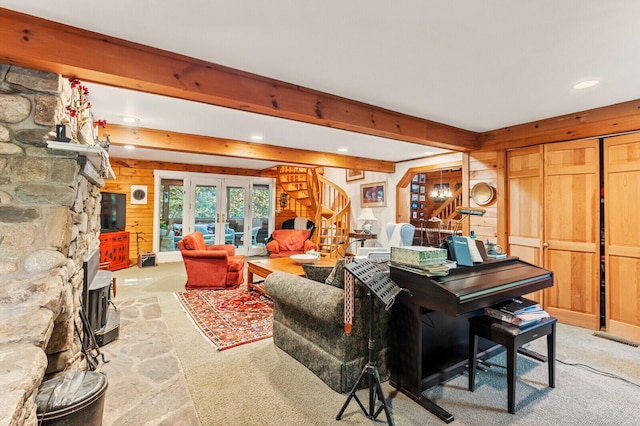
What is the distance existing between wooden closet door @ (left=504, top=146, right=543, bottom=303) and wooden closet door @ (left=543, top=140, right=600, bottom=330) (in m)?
0.08

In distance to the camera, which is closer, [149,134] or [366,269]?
[366,269]

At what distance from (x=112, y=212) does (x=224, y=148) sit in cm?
314

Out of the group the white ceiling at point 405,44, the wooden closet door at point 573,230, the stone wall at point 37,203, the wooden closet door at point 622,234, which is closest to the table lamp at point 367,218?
the wooden closet door at point 573,230

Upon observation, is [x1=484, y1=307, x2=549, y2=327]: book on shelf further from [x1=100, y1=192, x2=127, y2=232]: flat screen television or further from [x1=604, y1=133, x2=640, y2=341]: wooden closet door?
[x1=100, y1=192, x2=127, y2=232]: flat screen television

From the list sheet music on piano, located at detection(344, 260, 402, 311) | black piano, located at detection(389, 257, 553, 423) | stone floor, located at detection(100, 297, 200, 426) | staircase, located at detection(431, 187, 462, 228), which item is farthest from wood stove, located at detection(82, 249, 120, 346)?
staircase, located at detection(431, 187, 462, 228)

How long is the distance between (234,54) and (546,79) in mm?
2504

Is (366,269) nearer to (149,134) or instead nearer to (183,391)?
(183,391)

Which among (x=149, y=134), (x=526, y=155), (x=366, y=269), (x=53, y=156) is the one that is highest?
(x=149, y=134)

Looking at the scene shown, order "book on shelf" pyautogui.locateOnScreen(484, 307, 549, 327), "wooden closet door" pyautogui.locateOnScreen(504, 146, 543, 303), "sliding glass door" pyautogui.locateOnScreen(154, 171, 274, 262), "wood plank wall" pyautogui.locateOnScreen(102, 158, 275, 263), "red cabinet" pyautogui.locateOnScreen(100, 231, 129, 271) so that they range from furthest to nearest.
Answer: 1. "sliding glass door" pyautogui.locateOnScreen(154, 171, 274, 262)
2. "wood plank wall" pyautogui.locateOnScreen(102, 158, 275, 263)
3. "red cabinet" pyautogui.locateOnScreen(100, 231, 129, 271)
4. "wooden closet door" pyautogui.locateOnScreen(504, 146, 543, 303)
5. "book on shelf" pyautogui.locateOnScreen(484, 307, 549, 327)

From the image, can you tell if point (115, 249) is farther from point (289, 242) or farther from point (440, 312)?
point (440, 312)

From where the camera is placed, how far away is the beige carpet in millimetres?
1860

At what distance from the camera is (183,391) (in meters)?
2.12

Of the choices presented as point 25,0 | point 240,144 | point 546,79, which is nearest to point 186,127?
point 240,144

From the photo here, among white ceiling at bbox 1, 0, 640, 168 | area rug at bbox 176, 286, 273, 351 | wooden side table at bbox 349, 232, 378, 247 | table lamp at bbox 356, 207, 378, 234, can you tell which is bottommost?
area rug at bbox 176, 286, 273, 351
